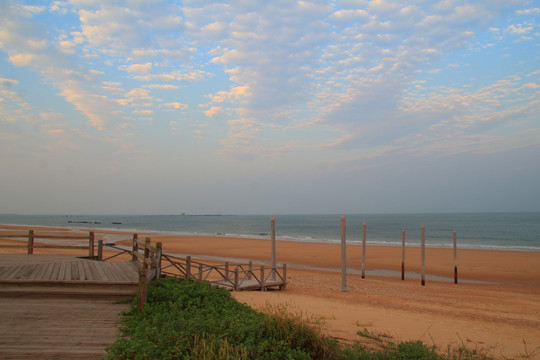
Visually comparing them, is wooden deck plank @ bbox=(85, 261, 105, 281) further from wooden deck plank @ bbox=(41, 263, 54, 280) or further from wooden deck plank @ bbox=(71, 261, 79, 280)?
wooden deck plank @ bbox=(41, 263, 54, 280)

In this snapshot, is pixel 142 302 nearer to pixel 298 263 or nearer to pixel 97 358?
pixel 97 358

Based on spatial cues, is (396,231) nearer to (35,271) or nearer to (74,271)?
(74,271)

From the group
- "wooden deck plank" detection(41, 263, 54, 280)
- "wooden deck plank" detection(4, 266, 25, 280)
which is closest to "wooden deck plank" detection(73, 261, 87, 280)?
"wooden deck plank" detection(41, 263, 54, 280)

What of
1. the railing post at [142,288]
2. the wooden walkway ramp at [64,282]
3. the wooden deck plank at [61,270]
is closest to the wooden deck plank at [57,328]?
the wooden walkway ramp at [64,282]

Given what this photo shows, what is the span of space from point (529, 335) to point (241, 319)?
736 cm

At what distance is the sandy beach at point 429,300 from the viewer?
8570 millimetres

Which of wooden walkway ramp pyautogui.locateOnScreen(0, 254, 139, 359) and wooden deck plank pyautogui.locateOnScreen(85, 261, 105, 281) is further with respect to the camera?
wooden deck plank pyautogui.locateOnScreen(85, 261, 105, 281)

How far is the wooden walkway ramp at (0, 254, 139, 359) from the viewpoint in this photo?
489cm

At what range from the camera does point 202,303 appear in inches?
309

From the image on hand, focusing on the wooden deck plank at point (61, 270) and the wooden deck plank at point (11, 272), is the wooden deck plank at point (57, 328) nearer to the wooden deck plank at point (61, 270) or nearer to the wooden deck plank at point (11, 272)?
the wooden deck plank at point (11, 272)

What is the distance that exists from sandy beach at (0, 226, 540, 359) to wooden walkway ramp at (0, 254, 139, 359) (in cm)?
367

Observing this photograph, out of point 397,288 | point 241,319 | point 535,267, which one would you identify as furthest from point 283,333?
point 535,267

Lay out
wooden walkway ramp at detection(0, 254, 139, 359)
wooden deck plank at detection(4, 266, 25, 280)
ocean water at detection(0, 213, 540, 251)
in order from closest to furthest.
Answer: wooden walkway ramp at detection(0, 254, 139, 359)
wooden deck plank at detection(4, 266, 25, 280)
ocean water at detection(0, 213, 540, 251)

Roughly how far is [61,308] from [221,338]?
3403mm
